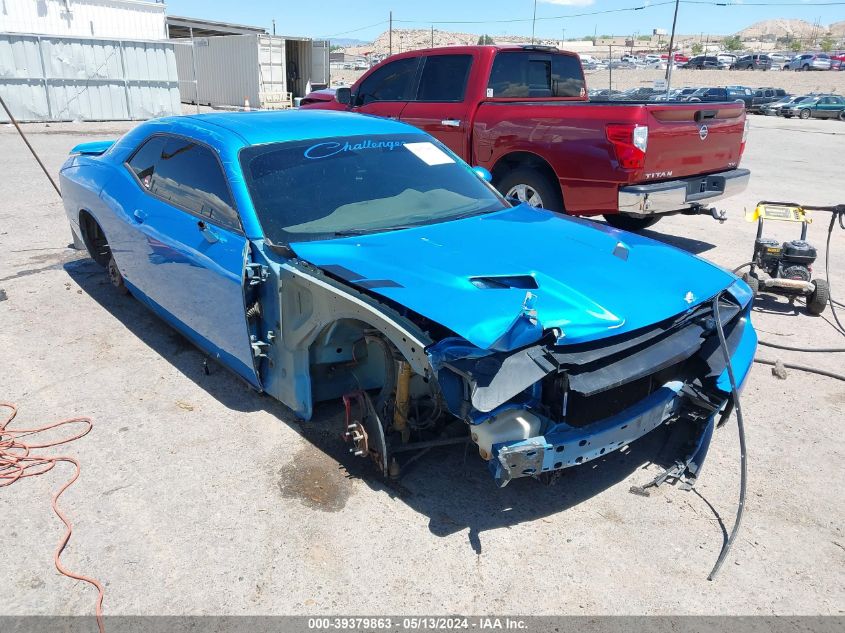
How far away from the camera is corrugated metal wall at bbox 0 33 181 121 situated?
19.2 metres

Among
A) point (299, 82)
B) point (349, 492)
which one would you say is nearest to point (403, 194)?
point (349, 492)

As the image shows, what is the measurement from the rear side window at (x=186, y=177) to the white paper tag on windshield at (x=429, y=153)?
4.10 feet

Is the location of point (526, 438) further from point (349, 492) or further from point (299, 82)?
point (299, 82)

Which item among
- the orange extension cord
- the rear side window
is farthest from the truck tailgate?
the orange extension cord

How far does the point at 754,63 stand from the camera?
194 ft

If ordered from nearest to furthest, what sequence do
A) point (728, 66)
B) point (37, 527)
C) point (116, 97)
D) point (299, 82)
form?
point (37, 527)
point (116, 97)
point (299, 82)
point (728, 66)

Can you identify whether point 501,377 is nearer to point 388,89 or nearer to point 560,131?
point 560,131

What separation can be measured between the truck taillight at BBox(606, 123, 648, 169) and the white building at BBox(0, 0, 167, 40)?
70.2ft

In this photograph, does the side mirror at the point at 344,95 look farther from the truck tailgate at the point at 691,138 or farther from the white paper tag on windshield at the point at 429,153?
the white paper tag on windshield at the point at 429,153

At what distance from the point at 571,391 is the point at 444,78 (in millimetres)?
5928

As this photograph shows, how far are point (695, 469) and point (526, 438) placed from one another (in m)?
1.12

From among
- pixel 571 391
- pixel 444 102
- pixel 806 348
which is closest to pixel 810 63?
pixel 444 102

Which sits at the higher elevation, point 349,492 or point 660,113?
point 660,113

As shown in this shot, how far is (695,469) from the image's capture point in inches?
127
